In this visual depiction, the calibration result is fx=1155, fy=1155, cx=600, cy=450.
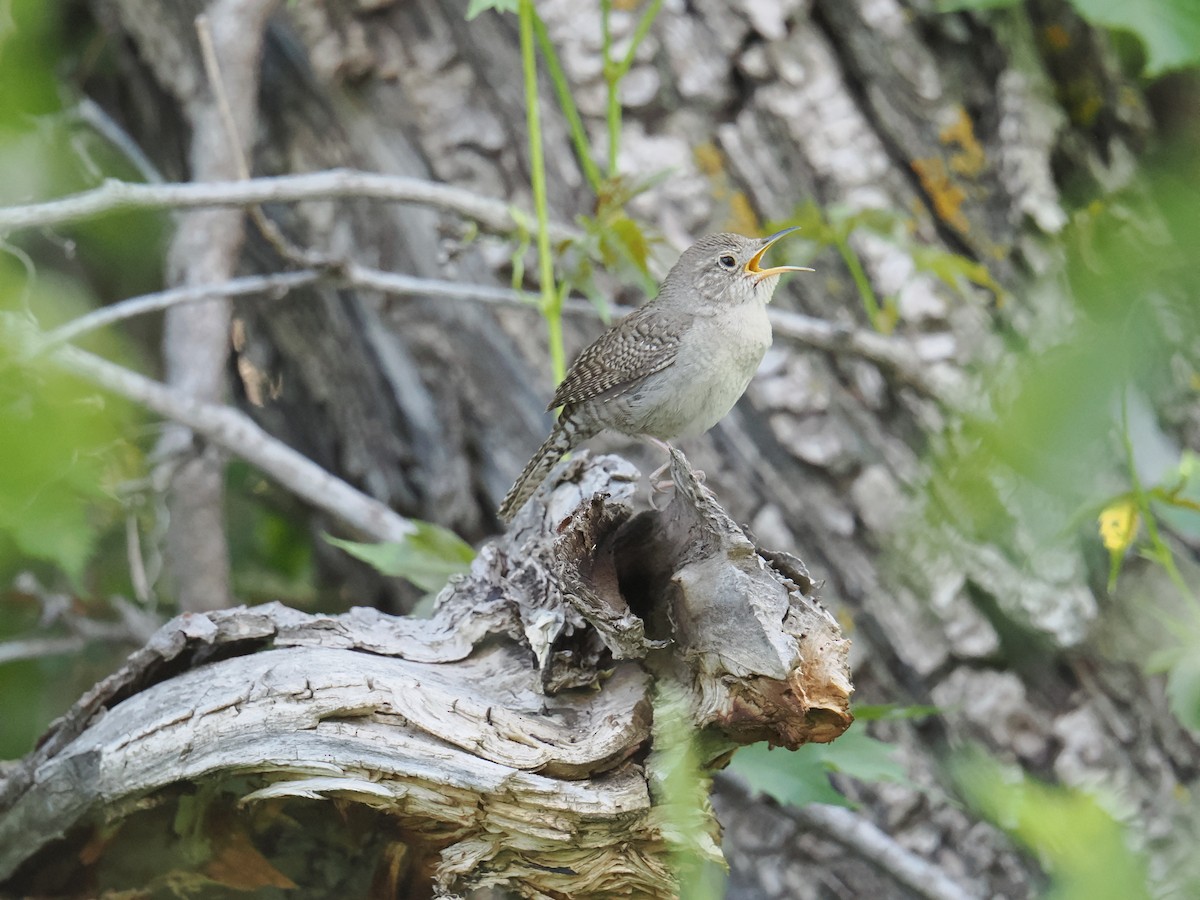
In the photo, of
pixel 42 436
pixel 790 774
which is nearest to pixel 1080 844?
pixel 42 436

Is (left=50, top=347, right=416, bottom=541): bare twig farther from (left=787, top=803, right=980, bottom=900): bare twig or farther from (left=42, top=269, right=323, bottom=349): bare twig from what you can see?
(left=787, top=803, right=980, bottom=900): bare twig

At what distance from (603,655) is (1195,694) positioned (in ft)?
3.96

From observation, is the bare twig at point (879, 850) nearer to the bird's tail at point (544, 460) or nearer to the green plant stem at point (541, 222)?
→ the bird's tail at point (544, 460)

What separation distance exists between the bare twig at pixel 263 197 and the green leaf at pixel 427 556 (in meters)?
0.82

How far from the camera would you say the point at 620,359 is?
9.95 feet

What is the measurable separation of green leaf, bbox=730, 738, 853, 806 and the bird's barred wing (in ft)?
3.52

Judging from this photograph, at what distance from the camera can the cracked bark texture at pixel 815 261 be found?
3.41m

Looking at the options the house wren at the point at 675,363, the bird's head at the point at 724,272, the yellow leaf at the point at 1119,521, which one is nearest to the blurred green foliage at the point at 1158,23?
the yellow leaf at the point at 1119,521

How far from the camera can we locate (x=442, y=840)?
2.01m

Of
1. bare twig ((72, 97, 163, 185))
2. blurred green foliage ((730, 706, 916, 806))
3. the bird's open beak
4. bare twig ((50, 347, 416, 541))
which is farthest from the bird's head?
bare twig ((72, 97, 163, 185))

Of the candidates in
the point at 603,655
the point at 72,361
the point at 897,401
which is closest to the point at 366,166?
the point at 72,361

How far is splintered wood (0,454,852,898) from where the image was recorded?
5.95 feet

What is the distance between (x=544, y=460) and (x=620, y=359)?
34 centimetres

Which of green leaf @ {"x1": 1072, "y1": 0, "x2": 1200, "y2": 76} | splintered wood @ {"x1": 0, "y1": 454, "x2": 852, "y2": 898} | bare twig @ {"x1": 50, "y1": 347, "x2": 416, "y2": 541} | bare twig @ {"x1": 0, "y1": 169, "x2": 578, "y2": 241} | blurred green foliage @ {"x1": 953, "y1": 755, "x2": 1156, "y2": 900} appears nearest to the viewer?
blurred green foliage @ {"x1": 953, "y1": 755, "x2": 1156, "y2": 900}
